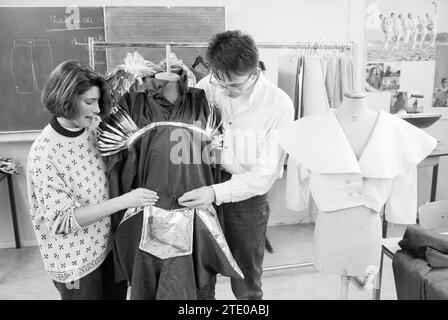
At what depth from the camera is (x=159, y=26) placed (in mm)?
2973

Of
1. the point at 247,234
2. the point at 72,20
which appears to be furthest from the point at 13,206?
the point at 247,234

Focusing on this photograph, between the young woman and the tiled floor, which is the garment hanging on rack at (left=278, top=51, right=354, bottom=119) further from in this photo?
the young woman

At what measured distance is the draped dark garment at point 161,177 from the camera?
138 centimetres

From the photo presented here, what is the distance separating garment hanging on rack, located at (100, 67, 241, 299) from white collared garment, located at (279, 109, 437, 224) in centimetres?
39

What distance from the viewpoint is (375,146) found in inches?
57.1

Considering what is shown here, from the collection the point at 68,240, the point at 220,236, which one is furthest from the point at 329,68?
the point at 68,240

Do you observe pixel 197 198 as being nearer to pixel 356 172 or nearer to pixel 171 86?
pixel 171 86

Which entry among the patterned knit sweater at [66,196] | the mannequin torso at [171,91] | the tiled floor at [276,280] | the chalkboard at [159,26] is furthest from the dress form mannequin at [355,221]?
the chalkboard at [159,26]

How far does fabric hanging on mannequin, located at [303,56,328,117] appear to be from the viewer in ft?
7.86

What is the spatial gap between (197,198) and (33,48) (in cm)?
215

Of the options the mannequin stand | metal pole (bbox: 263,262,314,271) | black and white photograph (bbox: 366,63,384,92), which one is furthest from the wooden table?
black and white photograph (bbox: 366,63,384,92)
